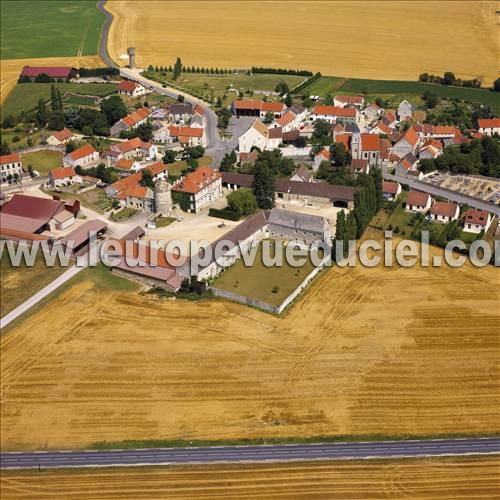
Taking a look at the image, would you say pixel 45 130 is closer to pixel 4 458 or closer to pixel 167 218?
pixel 167 218

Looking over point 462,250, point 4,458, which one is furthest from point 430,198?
point 4,458

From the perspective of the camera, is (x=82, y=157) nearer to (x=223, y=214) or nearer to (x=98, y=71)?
(x=223, y=214)

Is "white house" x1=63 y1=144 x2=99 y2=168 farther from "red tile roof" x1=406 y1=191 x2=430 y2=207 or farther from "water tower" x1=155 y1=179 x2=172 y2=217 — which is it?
"red tile roof" x1=406 y1=191 x2=430 y2=207

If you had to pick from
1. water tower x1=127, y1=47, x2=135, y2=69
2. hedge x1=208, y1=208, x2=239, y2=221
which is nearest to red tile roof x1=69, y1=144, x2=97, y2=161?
hedge x1=208, y1=208, x2=239, y2=221

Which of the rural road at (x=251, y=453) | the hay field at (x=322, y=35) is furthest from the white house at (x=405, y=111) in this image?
the rural road at (x=251, y=453)

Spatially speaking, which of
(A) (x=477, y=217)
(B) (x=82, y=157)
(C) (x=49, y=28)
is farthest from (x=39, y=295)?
(C) (x=49, y=28)

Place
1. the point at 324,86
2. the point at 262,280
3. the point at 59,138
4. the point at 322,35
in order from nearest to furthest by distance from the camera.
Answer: the point at 262,280 < the point at 59,138 < the point at 324,86 < the point at 322,35
